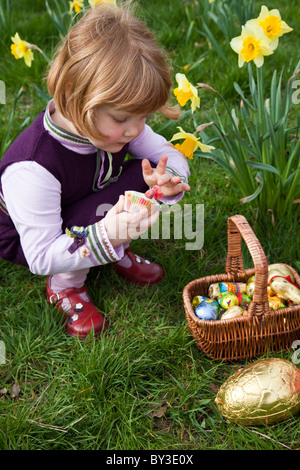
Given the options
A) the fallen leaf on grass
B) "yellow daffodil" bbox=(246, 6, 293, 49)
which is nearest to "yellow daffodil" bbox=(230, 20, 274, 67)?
"yellow daffodil" bbox=(246, 6, 293, 49)

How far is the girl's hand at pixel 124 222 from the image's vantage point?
1578 mm

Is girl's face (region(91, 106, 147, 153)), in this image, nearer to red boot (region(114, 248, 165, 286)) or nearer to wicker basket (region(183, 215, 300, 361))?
wicker basket (region(183, 215, 300, 361))

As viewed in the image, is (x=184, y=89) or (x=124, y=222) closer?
(x=124, y=222)

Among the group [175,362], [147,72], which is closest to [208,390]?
[175,362]

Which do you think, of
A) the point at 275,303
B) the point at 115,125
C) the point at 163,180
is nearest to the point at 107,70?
the point at 115,125

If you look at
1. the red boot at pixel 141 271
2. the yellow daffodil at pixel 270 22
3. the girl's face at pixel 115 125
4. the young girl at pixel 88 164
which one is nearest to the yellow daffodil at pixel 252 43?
the yellow daffodil at pixel 270 22

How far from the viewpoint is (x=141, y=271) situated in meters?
2.06

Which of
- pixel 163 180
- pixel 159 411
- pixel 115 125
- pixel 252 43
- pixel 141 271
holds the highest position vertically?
pixel 252 43

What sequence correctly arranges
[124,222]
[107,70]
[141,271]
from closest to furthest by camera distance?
[107,70] < [124,222] < [141,271]

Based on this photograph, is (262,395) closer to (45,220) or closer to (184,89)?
(45,220)

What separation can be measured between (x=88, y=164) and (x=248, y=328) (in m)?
0.80

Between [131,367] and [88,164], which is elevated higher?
[88,164]

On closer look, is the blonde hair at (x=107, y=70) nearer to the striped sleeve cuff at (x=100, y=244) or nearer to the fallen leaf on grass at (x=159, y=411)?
the striped sleeve cuff at (x=100, y=244)
